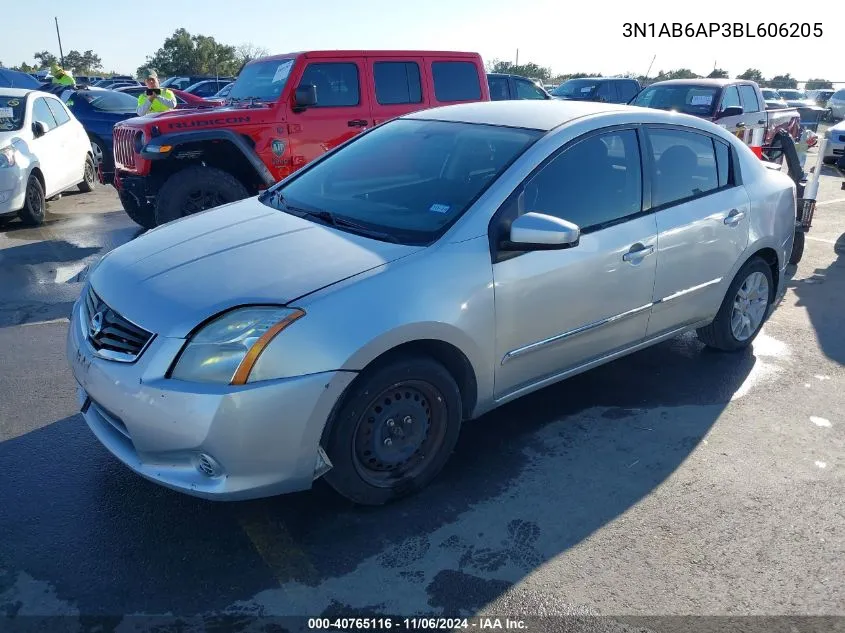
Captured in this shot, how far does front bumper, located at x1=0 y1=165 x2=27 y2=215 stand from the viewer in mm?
8211

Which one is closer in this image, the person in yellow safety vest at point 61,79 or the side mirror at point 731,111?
the side mirror at point 731,111

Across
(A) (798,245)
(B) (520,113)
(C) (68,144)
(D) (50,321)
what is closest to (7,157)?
(C) (68,144)

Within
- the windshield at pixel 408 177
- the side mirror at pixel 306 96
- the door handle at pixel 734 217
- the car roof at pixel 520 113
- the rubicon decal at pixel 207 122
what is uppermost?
the side mirror at pixel 306 96

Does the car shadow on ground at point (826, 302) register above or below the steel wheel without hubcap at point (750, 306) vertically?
below

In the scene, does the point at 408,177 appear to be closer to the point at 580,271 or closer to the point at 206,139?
the point at 580,271

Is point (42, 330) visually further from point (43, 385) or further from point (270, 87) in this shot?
point (270, 87)

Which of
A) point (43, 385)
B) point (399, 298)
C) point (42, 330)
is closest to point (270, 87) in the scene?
point (42, 330)

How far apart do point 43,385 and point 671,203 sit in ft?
12.9

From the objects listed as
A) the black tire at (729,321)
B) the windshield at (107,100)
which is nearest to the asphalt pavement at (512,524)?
the black tire at (729,321)

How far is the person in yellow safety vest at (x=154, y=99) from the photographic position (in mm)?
11430

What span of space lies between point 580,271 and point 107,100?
12296 millimetres

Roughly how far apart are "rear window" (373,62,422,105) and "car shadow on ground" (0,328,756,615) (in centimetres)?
524

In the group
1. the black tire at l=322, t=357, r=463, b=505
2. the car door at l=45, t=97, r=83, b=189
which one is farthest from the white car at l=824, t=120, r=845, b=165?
the car door at l=45, t=97, r=83, b=189

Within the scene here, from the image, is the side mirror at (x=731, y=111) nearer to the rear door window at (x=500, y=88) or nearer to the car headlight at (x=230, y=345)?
the rear door window at (x=500, y=88)
